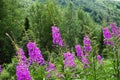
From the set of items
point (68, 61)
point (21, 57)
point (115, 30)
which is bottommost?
point (68, 61)

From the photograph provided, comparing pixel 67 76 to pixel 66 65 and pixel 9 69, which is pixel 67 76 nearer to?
pixel 66 65

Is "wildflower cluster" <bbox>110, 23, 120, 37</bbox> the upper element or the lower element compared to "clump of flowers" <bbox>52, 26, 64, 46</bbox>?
upper

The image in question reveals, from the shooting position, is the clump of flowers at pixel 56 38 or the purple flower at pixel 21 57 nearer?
the purple flower at pixel 21 57

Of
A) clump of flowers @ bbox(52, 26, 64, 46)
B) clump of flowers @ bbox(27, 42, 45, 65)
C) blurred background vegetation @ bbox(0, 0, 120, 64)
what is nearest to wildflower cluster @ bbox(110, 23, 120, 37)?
blurred background vegetation @ bbox(0, 0, 120, 64)

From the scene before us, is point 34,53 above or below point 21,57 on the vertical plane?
below

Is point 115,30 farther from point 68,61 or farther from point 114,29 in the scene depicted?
point 68,61

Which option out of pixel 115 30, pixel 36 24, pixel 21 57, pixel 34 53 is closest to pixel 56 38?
pixel 34 53

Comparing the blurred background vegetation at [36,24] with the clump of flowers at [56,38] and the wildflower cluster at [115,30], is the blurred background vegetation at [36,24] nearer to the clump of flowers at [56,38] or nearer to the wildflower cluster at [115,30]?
the wildflower cluster at [115,30]

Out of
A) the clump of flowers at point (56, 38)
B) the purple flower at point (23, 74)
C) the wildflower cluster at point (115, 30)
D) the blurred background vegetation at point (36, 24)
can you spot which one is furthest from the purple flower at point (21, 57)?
the wildflower cluster at point (115, 30)

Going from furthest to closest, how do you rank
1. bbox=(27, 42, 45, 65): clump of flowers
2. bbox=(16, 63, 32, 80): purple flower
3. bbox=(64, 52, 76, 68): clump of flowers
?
bbox=(27, 42, 45, 65): clump of flowers → bbox=(64, 52, 76, 68): clump of flowers → bbox=(16, 63, 32, 80): purple flower

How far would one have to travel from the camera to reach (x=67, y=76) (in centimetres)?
657

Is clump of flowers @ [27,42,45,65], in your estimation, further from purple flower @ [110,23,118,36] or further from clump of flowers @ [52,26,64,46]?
purple flower @ [110,23,118,36]

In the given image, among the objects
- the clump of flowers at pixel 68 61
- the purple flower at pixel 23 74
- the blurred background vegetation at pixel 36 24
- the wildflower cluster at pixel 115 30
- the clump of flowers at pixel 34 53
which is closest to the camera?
the purple flower at pixel 23 74

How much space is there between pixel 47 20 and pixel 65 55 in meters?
45.9
